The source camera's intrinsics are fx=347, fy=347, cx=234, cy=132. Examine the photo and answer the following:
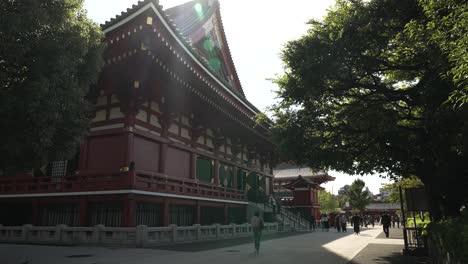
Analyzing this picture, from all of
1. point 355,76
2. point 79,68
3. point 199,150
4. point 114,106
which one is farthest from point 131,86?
point 355,76

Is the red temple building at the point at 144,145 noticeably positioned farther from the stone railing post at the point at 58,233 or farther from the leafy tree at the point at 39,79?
the leafy tree at the point at 39,79

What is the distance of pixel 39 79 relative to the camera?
7492 millimetres

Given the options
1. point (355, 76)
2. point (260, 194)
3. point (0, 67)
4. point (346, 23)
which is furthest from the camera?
point (260, 194)

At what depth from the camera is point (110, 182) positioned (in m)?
14.3

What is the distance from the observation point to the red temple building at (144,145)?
1312 cm

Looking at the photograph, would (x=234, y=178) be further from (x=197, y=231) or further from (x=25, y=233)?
(x=25, y=233)

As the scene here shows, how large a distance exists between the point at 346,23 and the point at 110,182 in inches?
424

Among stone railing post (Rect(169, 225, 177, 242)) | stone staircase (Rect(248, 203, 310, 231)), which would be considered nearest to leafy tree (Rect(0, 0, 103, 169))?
stone railing post (Rect(169, 225, 177, 242))

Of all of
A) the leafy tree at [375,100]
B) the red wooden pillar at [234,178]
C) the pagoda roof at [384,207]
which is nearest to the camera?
the leafy tree at [375,100]

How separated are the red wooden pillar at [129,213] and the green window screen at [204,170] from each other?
6.50 meters

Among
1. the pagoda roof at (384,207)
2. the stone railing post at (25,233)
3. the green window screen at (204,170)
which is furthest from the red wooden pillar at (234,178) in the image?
the pagoda roof at (384,207)

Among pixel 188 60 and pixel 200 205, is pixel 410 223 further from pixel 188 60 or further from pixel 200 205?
pixel 188 60

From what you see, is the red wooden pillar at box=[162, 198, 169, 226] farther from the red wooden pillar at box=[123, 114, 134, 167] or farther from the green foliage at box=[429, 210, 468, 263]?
the green foliage at box=[429, 210, 468, 263]

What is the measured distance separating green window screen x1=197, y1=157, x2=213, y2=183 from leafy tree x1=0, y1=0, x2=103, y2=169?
1180cm
